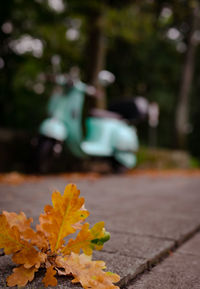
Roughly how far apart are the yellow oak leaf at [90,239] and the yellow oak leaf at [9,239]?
168mm

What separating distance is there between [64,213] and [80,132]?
5331mm

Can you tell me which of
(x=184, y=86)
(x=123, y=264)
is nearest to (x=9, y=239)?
(x=123, y=264)

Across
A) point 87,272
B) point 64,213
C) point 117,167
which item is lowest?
point 117,167

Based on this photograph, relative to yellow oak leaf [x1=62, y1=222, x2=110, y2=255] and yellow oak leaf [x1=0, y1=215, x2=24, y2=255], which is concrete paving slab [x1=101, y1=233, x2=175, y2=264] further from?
yellow oak leaf [x1=0, y1=215, x2=24, y2=255]

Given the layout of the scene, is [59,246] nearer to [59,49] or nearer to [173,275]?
[173,275]

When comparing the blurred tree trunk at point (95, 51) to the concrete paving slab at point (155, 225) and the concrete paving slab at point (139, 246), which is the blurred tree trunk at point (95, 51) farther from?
the concrete paving slab at point (139, 246)

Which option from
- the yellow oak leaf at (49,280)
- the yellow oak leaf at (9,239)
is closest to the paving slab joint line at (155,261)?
the yellow oak leaf at (49,280)

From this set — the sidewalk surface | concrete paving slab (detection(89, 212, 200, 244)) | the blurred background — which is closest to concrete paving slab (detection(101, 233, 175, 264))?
the sidewalk surface

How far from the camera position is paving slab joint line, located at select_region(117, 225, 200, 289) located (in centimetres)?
136

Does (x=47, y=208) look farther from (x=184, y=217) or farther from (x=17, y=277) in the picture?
(x=184, y=217)

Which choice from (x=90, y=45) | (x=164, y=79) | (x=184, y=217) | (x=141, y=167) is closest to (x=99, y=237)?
(x=184, y=217)

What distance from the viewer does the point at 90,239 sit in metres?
1.29

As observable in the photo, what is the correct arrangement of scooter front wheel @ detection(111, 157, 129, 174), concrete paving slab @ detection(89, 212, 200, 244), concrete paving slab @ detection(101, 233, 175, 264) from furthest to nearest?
scooter front wheel @ detection(111, 157, 129, 174) < concrete paving slab @ detection(89, 212, 200, 244) < concrete paving slab @ detection(101, 233, 175, 264)

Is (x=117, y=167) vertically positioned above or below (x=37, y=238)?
below
